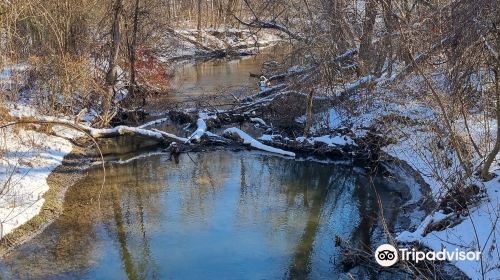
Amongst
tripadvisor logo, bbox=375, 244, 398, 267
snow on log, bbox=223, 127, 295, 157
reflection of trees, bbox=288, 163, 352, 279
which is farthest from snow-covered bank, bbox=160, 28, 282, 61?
tripadvisor logo, bbox=375, 244, 398, 267

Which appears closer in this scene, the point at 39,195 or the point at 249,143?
the point at 39,195

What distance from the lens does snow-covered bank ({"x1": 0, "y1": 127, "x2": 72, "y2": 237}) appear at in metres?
9.80

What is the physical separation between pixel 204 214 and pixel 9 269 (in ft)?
12.4

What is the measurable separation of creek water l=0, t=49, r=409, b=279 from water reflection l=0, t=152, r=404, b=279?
0.07 ft

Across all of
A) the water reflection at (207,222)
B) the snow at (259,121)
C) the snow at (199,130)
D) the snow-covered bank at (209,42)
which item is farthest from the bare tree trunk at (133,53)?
the snow-covered bank at (209,42)

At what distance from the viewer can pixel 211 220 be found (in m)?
10.4

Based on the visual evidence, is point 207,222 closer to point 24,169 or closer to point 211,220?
point 211,220

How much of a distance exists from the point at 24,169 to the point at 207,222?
4.67 m

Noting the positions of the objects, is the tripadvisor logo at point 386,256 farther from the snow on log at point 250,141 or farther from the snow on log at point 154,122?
the snow on log at point 154,122

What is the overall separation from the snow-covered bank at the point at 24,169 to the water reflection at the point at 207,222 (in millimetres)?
628

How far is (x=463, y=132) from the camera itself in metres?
10.3

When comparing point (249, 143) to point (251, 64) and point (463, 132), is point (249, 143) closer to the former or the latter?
point (463, 132)

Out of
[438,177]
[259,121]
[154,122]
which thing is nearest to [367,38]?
[259,121]

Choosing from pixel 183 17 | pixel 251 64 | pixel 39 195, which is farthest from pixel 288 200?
pixel 183 17
